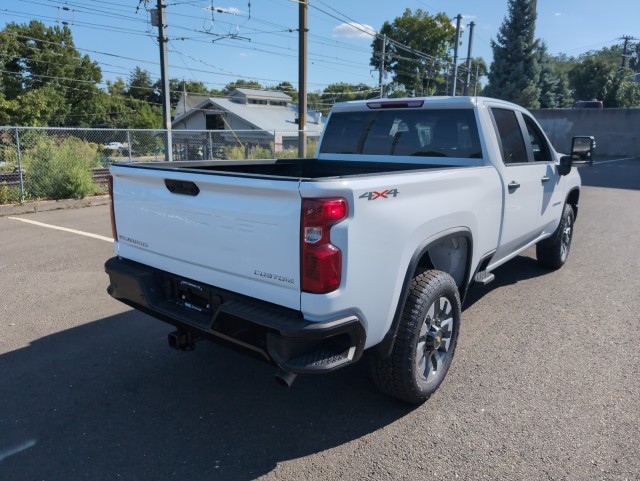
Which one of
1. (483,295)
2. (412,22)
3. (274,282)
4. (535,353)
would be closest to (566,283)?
(483,295)

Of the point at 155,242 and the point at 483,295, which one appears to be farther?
the point at 483,295

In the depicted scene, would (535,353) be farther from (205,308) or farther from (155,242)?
(155,242)

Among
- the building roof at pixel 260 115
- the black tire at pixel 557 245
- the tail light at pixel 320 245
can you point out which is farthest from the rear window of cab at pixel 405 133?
the building roof at pixel 260 115

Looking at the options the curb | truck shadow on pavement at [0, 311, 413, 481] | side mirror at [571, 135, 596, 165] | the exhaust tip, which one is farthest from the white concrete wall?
the exhaust tip

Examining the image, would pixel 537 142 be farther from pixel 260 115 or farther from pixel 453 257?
pixel 260 115

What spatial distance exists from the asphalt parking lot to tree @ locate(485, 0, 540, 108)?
3821 cm

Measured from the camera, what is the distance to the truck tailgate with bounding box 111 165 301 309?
2.46 meters

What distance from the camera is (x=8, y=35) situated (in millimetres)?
46062

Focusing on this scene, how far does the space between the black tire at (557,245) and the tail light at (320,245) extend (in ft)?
14.5

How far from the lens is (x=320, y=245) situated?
7.80 feet

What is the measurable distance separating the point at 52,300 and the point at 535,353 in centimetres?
468

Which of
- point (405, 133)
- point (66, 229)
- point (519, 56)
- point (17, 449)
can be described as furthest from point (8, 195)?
point (519, 56)

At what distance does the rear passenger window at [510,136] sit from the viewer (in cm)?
431

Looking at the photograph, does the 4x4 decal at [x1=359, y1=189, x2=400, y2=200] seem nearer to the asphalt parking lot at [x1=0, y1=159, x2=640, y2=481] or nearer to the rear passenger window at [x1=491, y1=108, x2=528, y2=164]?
the asphalt parking lot at [x1=0, y1=159, x2=640, y2=481]
